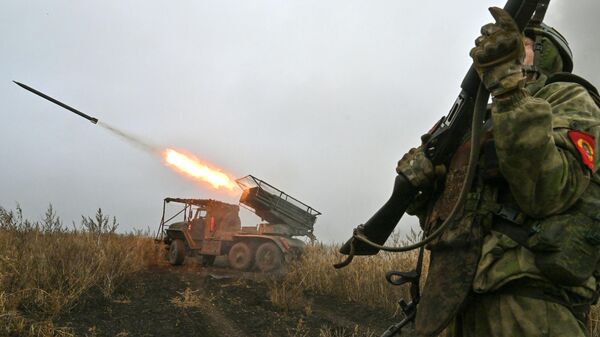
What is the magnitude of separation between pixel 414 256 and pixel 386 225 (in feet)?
20.9

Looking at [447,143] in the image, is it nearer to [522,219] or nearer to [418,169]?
[418,169]

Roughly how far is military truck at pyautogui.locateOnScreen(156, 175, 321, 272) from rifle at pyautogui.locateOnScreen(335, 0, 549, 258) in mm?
11833

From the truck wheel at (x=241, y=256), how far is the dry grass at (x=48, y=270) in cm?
588

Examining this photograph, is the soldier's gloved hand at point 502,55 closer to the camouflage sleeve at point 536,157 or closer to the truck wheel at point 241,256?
the camouflage sleeve at point 536,157

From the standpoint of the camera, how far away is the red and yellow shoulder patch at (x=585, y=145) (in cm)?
161

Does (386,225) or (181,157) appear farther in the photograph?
(181,157)

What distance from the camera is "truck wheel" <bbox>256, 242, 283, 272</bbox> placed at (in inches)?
563

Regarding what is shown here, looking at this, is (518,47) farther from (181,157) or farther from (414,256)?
(181,157)

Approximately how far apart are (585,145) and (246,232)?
14.8 meters

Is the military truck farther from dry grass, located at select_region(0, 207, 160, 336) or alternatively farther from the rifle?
the rifle

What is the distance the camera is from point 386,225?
2.46m

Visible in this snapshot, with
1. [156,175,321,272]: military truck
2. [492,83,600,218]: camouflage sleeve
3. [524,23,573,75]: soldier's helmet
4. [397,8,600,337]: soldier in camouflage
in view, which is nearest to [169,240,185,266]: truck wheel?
[156,175,321,272]: military truck

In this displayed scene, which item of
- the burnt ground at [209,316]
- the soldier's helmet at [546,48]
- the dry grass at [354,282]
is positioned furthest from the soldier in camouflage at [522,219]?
the dry grass at [354,282]

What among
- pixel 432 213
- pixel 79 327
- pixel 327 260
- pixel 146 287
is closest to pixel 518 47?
pixel 432 213
